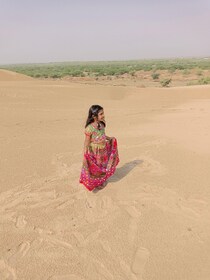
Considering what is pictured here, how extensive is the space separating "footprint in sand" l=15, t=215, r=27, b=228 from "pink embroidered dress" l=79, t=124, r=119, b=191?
120 centimetres

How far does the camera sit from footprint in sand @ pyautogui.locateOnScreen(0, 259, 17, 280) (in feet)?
10.7

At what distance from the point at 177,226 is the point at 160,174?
6.20 feet

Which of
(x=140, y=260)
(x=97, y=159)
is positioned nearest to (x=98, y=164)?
(x=97, y=159)

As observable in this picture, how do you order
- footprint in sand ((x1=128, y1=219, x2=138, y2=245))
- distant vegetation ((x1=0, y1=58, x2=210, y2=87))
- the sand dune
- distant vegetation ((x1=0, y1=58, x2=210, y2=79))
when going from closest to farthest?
footprint in sand ((x1=128, y1=219, x2=138, y2=245)) < the sand dune < distant vegetation ((x1=0, y1=58, x2=210, y2=87)) < distant vegetation ((x1=0, y1=58, x2=210, y2=79))

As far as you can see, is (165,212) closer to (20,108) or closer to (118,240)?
(118,240)

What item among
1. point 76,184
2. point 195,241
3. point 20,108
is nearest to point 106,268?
point 195,241

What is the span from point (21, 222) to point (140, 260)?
5.76 feet

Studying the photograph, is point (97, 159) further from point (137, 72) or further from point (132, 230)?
point (137, 72)

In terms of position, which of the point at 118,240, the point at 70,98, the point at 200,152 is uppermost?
the point at 118,240

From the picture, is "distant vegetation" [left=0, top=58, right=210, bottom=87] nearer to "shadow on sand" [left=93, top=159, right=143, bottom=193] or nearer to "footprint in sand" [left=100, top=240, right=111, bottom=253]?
"shadow on sand" [left=93, top=159, right=143, bottom=193]

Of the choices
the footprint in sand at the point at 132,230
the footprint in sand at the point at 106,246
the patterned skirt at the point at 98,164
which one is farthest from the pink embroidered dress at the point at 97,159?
the footprint in sand at the point at 106,246

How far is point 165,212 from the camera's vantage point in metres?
4.55

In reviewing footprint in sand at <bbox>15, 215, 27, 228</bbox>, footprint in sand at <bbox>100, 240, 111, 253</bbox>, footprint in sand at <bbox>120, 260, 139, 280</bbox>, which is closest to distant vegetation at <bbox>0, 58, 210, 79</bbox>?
footprint in sand at <bbox>15, 215, 27, 228</bbox>

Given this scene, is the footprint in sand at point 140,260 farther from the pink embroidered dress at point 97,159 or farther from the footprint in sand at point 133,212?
the pink embroidered dress at point 97,159
